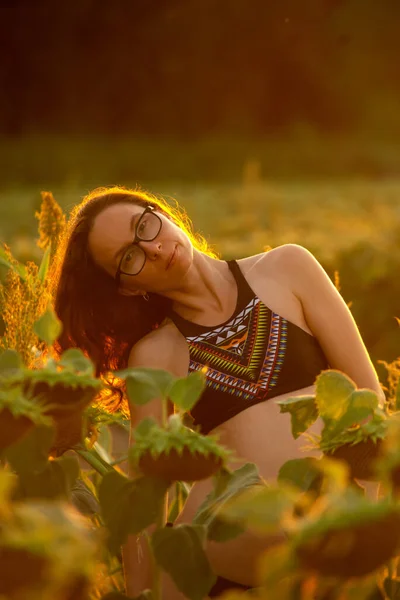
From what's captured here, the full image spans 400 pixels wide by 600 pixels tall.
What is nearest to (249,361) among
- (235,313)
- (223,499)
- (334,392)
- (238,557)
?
(235,313)

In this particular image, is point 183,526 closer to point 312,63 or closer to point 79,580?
point 79,580

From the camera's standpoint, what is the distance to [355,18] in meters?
29.7

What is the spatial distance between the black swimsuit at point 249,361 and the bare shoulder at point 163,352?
26 mm

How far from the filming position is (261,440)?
5.20 feet

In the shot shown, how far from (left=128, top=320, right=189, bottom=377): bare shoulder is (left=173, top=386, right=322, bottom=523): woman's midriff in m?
0.14

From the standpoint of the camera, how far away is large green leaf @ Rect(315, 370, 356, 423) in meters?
0.73

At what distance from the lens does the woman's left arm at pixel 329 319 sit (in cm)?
163

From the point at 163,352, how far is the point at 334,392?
3.26ft

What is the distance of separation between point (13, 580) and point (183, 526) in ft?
0.92

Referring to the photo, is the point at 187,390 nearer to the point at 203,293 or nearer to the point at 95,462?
the point at 95,462

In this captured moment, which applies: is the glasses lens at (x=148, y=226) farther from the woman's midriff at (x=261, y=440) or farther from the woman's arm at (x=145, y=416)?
the woman's midriff at (x=261, y=440)

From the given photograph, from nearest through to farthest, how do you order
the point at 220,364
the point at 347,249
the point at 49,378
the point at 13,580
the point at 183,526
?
the point at 13,580 < the point at 49,378 < the point at 183,526 < the point at 220,364 < the point at 347,249

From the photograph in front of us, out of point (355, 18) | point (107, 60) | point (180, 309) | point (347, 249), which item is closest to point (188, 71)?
point (107, 60)

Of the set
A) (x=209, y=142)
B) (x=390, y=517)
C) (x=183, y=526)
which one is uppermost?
(x=390, y=517)
